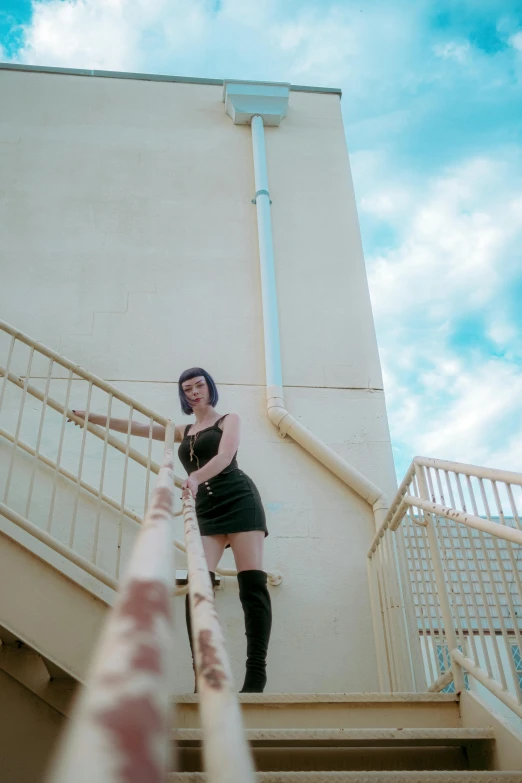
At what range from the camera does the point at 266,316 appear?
4086mm

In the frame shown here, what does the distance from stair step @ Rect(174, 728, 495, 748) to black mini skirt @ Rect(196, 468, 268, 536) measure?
2.39 ft

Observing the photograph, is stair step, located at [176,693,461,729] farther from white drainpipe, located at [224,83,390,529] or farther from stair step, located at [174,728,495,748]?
white drainpipe, located at [224,83,390,529]

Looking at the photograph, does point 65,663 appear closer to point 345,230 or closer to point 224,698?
point 224,698

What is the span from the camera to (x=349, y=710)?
A: 1.88 m

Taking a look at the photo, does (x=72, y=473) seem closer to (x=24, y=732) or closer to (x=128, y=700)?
(x=24, y=732)

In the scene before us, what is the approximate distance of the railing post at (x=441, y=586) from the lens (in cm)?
192

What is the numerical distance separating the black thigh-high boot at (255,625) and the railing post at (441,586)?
1.94 ft

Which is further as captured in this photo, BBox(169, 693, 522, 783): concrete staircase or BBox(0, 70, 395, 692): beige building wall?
BBox(0, 70, 395, 692): beige building wall

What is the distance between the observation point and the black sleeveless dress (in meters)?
2.24

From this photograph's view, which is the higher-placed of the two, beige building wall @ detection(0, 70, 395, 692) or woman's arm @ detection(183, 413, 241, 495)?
beige building wall @ detection(0, 70, 395, 692)

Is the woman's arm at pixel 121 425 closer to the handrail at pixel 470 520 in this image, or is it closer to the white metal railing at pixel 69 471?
the white metal railing at pixel 69 471

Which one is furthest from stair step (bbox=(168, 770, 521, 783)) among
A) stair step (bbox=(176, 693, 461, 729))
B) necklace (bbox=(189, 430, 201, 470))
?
necklace (bbox=(189, 430, 201, 470))

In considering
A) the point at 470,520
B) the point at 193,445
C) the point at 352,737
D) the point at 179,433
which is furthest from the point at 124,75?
the point at 352,737

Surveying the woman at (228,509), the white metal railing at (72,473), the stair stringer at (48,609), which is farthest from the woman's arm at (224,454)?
the white metal railing at (72,473)
